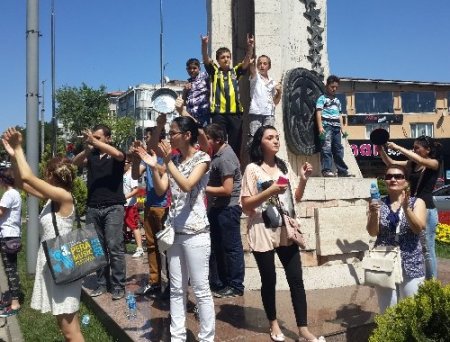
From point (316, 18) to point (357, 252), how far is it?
327cm

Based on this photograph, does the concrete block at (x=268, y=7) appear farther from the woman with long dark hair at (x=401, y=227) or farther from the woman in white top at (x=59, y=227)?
the woman in white top at (x=59, y=227)

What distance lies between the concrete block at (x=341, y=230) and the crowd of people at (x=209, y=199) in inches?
29.1

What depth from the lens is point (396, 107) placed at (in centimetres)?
4219

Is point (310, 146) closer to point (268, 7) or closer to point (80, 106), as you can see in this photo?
point (268, 7)

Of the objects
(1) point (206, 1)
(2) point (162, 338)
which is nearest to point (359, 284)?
(2) point (162, 338)

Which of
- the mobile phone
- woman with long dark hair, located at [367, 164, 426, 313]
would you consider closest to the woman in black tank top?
woman with long dark hair, located at [367, 164, 426, 313]

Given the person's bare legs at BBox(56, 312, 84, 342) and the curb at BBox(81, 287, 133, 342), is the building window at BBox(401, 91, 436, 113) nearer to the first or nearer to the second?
the curb at BBox(81, 287, 133, 342)

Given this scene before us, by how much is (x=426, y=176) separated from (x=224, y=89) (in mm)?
2678

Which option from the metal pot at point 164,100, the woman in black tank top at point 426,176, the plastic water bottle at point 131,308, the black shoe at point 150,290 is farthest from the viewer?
the black shoe at point 150,290

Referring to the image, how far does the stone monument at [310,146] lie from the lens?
6.32m

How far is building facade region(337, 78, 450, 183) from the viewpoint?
41719 mm

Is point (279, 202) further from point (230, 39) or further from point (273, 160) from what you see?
point (230, 39)

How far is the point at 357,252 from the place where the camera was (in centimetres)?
662

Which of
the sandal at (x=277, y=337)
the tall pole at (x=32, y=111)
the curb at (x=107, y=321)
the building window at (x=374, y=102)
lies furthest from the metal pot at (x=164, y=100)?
the building window at (x=374, y=102)
